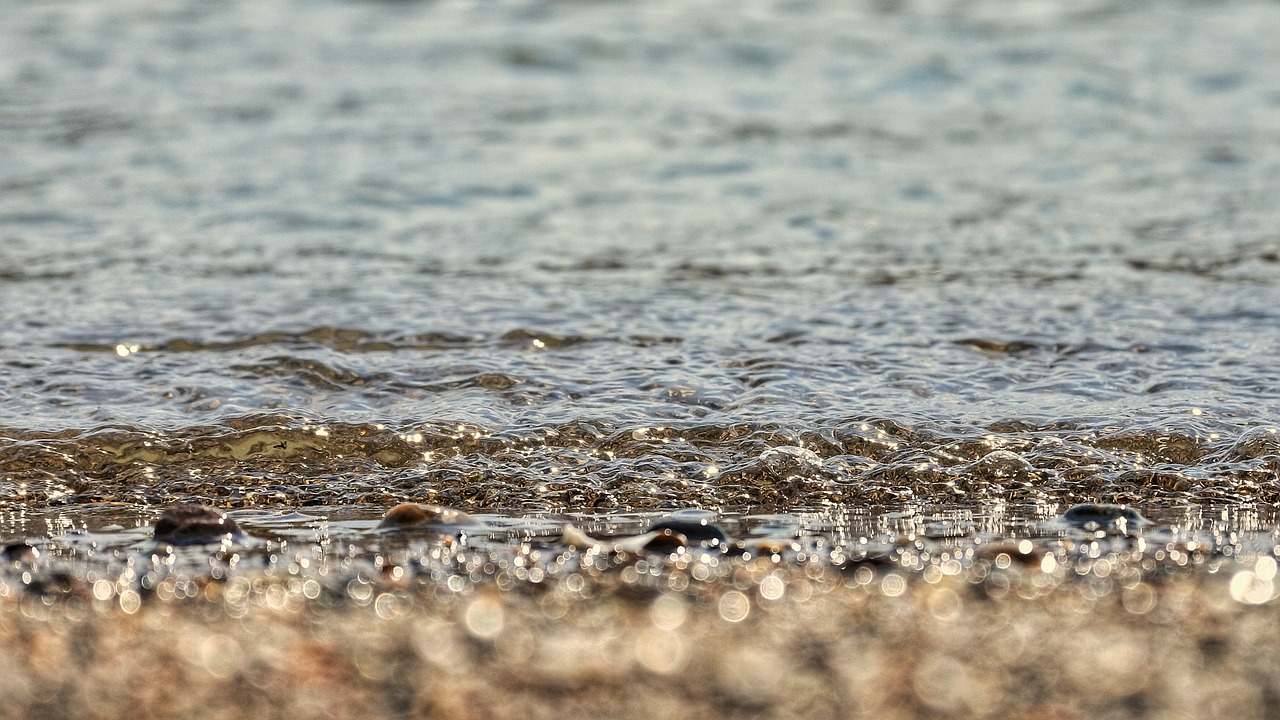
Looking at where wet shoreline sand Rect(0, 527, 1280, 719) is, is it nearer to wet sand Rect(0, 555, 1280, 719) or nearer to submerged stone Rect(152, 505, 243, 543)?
wet sand Rect(0, 555, 1280, 719)

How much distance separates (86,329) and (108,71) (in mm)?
4986

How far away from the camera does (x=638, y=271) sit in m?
5.55

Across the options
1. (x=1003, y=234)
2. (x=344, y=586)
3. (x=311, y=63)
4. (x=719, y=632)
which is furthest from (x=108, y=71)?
(x=719, y=632)

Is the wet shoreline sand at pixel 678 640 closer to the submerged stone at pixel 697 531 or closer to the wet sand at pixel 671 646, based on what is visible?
the wet sand at pixel 671 646

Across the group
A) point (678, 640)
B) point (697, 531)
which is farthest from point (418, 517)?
point (678, 640)

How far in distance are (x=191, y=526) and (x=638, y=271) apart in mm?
2754

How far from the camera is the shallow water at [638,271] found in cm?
357

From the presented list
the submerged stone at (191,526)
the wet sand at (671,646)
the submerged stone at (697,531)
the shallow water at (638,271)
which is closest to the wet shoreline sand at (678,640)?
the wet sand at (671,646)

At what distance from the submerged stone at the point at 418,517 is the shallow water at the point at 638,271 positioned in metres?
0.09

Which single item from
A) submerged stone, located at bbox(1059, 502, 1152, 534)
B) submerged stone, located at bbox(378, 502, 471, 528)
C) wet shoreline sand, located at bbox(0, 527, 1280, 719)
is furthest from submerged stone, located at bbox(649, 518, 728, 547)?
submerged stone, located at bbox(1059, 502, 1152, 534)

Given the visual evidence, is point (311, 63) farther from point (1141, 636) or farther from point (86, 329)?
point (1141, 636)

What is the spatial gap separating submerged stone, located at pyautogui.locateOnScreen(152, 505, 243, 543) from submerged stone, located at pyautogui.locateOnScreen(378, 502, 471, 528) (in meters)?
0.33

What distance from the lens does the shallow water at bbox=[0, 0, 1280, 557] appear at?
3.57 metres

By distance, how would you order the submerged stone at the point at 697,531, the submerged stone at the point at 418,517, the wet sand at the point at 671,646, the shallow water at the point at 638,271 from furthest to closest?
the shallow water at the point at 638,271, the submerged stone at the point at 418,517, the submerged stone at the point at 697,531, the wet sand at the point at 671,646
